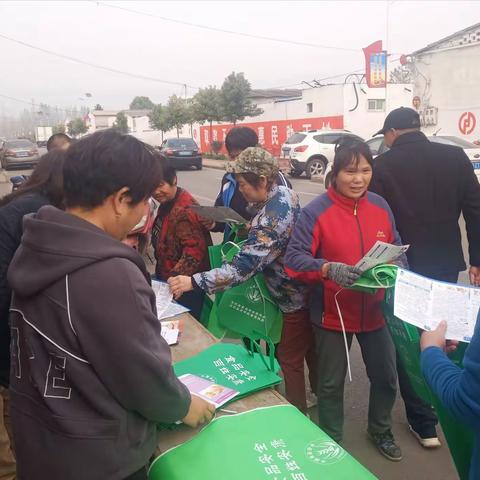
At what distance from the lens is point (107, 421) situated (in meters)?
1.21

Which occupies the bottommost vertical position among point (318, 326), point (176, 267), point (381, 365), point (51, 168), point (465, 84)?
point (381, 365)

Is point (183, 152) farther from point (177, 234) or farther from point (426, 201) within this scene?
point (426, 201)

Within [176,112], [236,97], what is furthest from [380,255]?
[176,112]

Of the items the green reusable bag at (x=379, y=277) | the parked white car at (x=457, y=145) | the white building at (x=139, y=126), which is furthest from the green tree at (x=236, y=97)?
the green reusable bag at (x=379, y=277)

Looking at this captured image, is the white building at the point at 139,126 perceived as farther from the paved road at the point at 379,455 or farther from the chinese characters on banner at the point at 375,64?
the paved road at the point at 379,455

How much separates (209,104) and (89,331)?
2768 cm

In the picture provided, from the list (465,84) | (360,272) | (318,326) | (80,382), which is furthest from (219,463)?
(465,84)

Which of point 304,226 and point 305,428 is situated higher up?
point 304,226

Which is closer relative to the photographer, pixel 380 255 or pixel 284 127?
pixel 380 255

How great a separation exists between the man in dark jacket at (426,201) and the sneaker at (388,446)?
212mm

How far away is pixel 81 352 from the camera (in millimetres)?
1179

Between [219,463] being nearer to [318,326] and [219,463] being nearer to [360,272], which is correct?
[360,272]

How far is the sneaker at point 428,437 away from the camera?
2.77 metres

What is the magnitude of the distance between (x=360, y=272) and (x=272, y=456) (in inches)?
35.4
